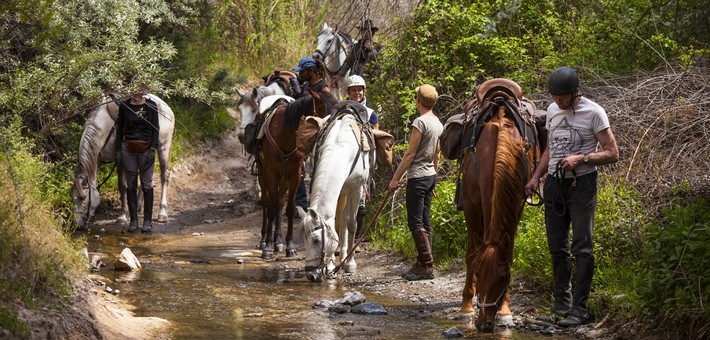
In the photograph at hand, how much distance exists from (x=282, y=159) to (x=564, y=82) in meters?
5.39

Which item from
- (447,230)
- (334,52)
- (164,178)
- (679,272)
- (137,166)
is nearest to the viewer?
(679,272)

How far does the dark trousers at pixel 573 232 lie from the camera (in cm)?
753

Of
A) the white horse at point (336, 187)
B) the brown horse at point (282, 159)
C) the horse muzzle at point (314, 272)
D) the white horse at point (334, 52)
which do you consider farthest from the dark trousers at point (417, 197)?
the white horse at point (334, 52)

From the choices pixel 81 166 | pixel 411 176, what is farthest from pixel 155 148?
pixel 411 176

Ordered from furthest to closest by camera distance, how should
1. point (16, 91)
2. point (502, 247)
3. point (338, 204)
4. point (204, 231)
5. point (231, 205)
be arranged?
point (231, 205) → point (204, 231) → point (338, 204) → point (16, 91) → point (502, 247)

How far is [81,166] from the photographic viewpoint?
14.4 m

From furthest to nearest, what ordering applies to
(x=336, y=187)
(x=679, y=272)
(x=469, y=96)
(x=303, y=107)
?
(x=469, y=96), (x=303, y=107), (x=336, y=187), (x=679, y=272)

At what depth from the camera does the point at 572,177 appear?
7.59m

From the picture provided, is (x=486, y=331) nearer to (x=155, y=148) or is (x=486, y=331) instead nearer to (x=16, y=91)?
(x=16, y=91)

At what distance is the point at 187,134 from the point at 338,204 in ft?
30.5

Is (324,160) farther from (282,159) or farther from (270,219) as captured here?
(270,219)

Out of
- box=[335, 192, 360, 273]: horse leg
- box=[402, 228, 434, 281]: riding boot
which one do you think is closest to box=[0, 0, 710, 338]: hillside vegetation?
box=[402, 228, 434, 281]: riding boot

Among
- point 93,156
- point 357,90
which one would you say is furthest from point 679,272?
point 93,156

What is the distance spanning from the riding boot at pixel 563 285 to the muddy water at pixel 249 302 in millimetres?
412
